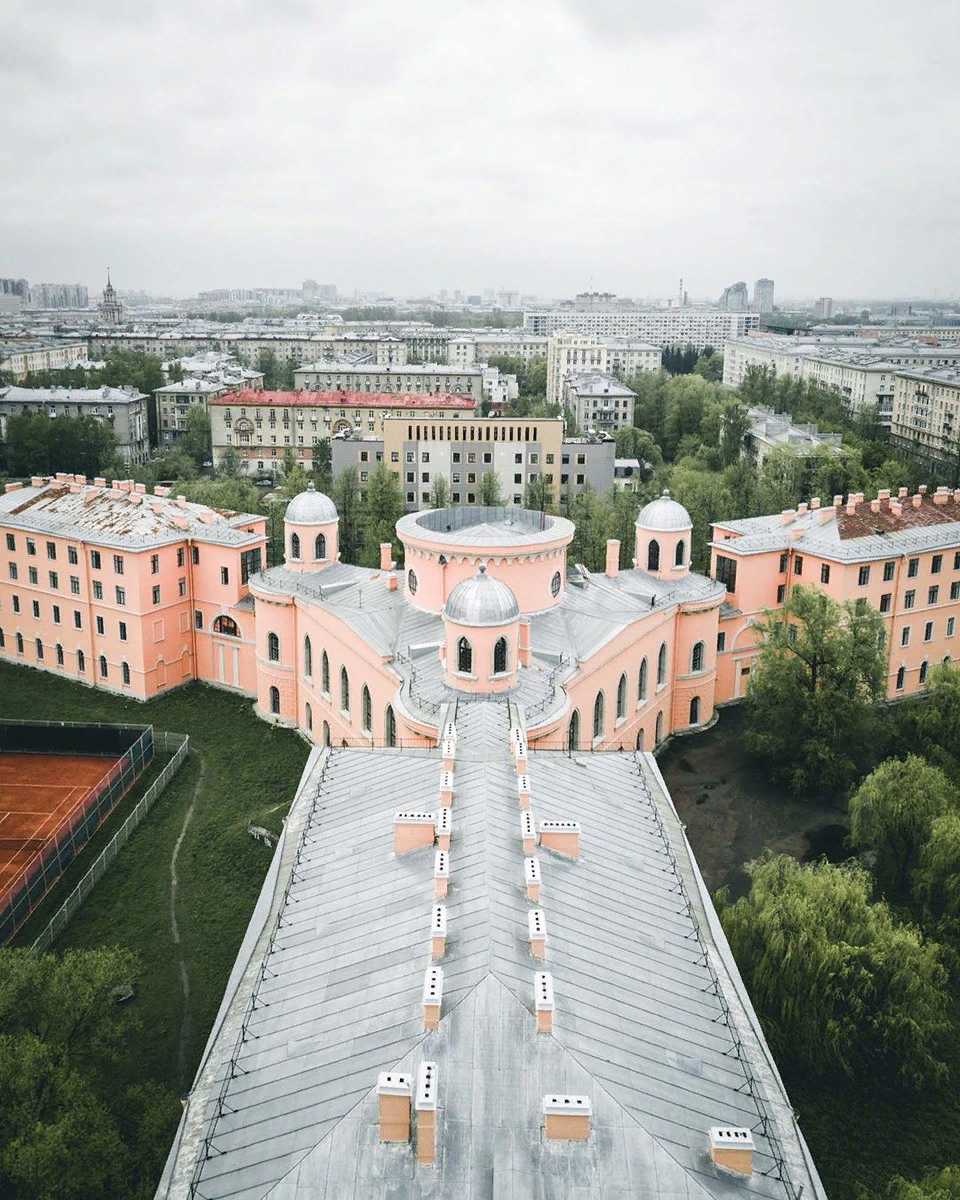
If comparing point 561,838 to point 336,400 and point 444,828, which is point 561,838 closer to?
point 444,828

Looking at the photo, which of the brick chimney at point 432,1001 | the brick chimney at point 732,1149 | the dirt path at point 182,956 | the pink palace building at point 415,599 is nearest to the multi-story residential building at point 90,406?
the pink palace building at point 415,599

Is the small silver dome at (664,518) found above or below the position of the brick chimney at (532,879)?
above

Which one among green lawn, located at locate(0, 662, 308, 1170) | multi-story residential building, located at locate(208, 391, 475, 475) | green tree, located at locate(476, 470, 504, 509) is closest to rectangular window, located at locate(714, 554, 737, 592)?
green lawn, located at locate(0, 662, 308, 1170)

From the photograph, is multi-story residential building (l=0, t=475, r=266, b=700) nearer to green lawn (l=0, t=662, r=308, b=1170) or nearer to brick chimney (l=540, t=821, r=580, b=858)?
green lawn (l=0, t=662, r=308, b=1170)

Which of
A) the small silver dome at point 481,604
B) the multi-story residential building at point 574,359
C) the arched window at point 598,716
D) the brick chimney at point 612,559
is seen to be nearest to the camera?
the small silver dome at point 481,604

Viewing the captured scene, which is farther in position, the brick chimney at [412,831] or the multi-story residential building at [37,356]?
the multi-story residential building at [37,356]

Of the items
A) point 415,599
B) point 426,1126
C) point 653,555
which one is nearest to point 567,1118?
point 426,1126

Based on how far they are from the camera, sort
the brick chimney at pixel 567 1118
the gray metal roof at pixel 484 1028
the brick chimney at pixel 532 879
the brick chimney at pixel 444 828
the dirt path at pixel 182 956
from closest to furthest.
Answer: the brick chimney at pixel 567 1118
the gray metal roof at pixel 484 1028
the brick chimney at pixel 532 879
the brick chimney at pixel 444 828
the dirt path at pixel 182 956

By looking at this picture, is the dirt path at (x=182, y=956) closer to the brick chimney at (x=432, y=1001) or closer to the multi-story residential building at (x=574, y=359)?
the brick chimney at (x=432, y=1001)
